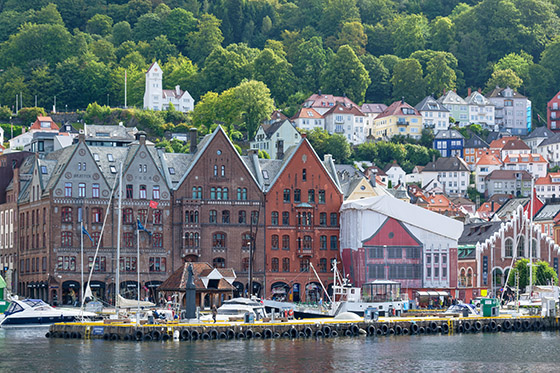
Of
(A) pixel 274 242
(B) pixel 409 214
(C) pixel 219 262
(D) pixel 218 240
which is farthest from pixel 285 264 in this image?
(B) pixel 409 214

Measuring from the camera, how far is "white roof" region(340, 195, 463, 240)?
133625 millimetres

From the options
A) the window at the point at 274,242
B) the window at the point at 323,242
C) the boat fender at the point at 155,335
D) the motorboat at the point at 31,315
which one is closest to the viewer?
the boat fender at the point at 155,335

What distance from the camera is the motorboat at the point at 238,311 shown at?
10481 centimetres

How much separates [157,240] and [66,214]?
393 inches

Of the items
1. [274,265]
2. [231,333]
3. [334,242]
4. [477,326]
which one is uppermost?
[334,242]

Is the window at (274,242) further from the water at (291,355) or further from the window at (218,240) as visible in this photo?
the water at (291,355)

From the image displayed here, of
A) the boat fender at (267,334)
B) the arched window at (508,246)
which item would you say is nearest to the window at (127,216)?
the boat fender at (267,334)

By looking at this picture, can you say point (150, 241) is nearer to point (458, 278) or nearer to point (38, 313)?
point (38, 313)

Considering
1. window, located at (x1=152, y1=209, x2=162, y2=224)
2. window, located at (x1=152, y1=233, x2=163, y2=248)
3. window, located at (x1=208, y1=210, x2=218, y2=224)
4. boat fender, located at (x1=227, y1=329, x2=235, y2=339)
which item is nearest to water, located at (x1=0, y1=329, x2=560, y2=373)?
boat fender, located at (x1=227, y1=329, x2=235, y2=339)

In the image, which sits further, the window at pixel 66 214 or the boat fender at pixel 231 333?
the window at pixel 66 214

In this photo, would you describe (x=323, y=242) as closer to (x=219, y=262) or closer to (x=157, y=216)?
(x=219, y=262)

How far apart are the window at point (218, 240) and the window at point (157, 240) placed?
5532 mm

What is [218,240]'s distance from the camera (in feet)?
440

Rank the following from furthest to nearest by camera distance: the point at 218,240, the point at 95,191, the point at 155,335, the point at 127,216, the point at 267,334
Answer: the point at 218,240 → the point at 127,216 → the point at 95,191 → the point at 267,334 → the point at 155,335
